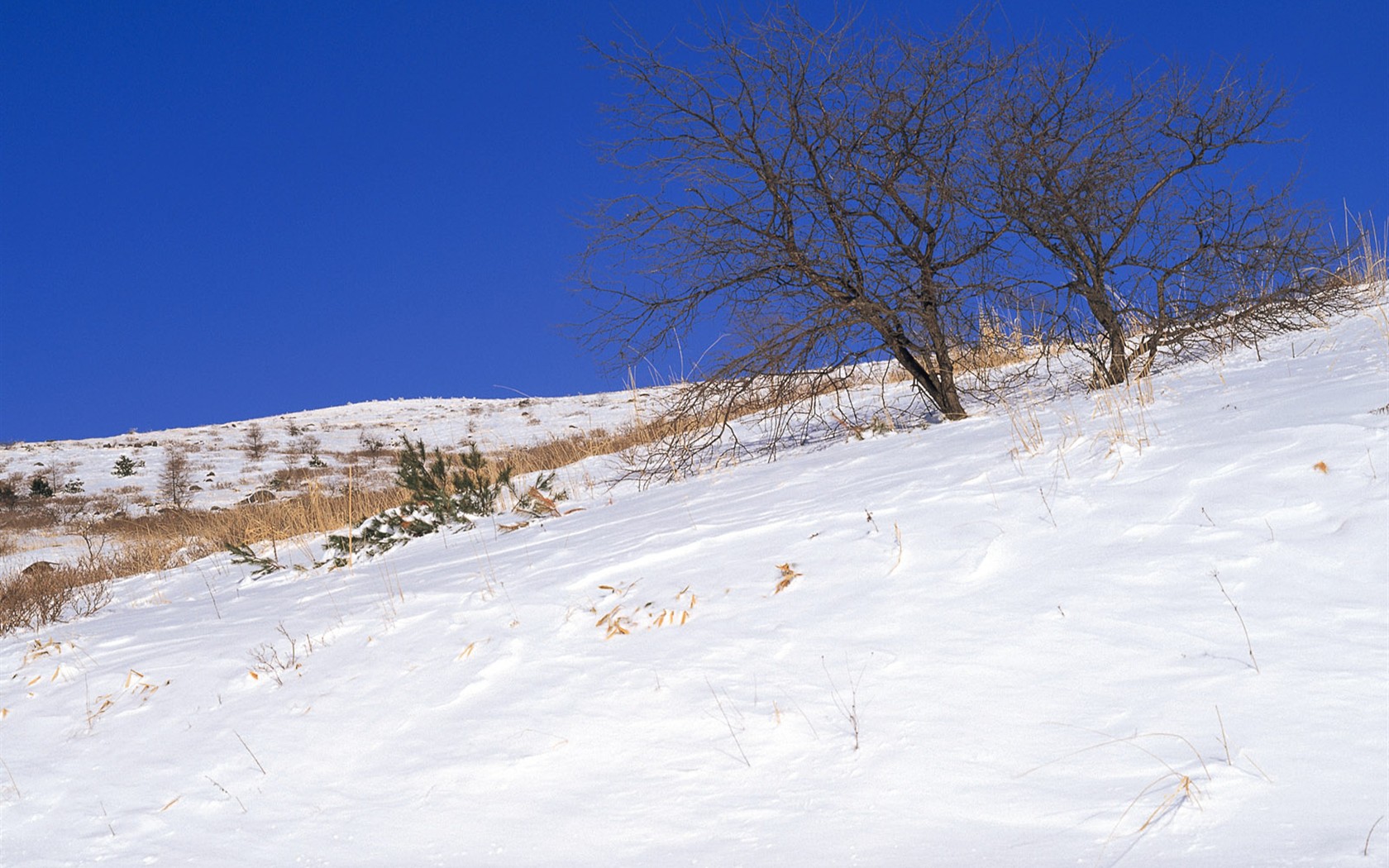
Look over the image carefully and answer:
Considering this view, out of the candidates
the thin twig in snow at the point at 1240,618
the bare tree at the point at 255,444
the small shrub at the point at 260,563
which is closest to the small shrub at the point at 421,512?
the small shrub at the point at 260,563

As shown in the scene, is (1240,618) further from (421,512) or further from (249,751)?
(421,512)

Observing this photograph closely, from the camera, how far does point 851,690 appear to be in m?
2.76

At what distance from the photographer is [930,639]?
289cm

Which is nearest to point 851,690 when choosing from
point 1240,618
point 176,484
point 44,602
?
point 1240,618

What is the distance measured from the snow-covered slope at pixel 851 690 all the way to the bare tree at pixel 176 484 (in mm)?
14401

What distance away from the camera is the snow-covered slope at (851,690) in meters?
2.14

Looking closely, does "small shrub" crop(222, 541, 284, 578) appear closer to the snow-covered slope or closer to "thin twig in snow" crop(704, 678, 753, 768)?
the snow-covered slope

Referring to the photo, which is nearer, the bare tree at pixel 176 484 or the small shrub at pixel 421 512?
the small shrub at pixel 421 512

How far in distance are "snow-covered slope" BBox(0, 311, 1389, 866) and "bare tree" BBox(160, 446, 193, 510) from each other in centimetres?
1440

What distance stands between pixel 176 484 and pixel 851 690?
64.7ft

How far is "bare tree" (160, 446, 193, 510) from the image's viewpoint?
59.5ft

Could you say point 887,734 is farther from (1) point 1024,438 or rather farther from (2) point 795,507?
(1) point 1024,438

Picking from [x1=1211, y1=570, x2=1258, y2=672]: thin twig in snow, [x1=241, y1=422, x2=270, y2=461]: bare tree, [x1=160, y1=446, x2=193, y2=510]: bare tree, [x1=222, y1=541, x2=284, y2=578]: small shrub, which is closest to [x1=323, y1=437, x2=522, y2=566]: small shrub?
[x1=222, y1=541, x2=284, y2=578]: small shrub

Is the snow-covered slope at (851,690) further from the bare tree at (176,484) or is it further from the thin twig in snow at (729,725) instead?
the bare tree at (176,484)
